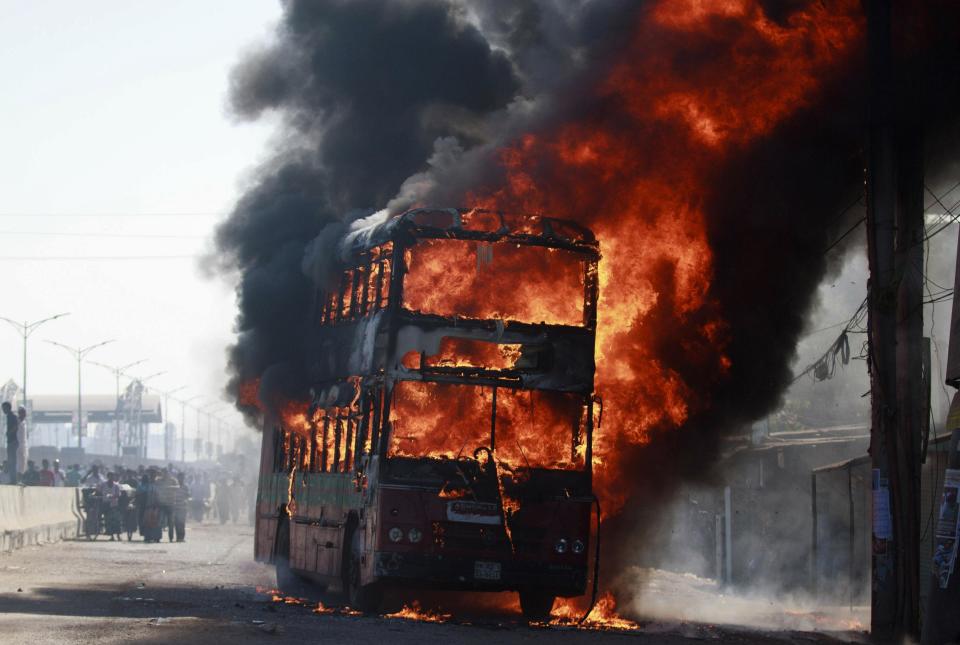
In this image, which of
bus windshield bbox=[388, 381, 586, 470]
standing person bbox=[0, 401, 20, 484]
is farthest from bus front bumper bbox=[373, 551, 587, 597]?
standing person bbox=[0, 401, 20, 484]

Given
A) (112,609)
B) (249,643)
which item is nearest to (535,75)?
(112,609)

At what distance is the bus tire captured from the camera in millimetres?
16500

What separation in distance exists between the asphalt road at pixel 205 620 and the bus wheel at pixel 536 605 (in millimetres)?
225

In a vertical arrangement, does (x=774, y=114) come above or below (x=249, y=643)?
above

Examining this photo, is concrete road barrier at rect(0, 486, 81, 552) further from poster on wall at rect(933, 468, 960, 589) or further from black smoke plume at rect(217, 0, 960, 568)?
poster on wall at rect(933, 468, 960, 589)

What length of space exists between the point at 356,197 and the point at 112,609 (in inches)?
421

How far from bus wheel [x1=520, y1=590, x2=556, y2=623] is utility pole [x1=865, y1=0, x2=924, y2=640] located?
3587 millimetres

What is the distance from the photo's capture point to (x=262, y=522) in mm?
23359

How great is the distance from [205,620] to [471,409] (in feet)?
11.7

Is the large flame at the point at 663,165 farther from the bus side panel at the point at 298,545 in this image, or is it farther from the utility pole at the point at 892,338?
the bus side panel at the point at 298,545

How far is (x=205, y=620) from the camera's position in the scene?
14.8m

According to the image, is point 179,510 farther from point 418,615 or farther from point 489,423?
point 489,423

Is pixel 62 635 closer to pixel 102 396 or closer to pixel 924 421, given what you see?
pixel 924 421

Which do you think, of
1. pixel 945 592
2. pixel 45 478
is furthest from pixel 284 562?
pixel 45 478
